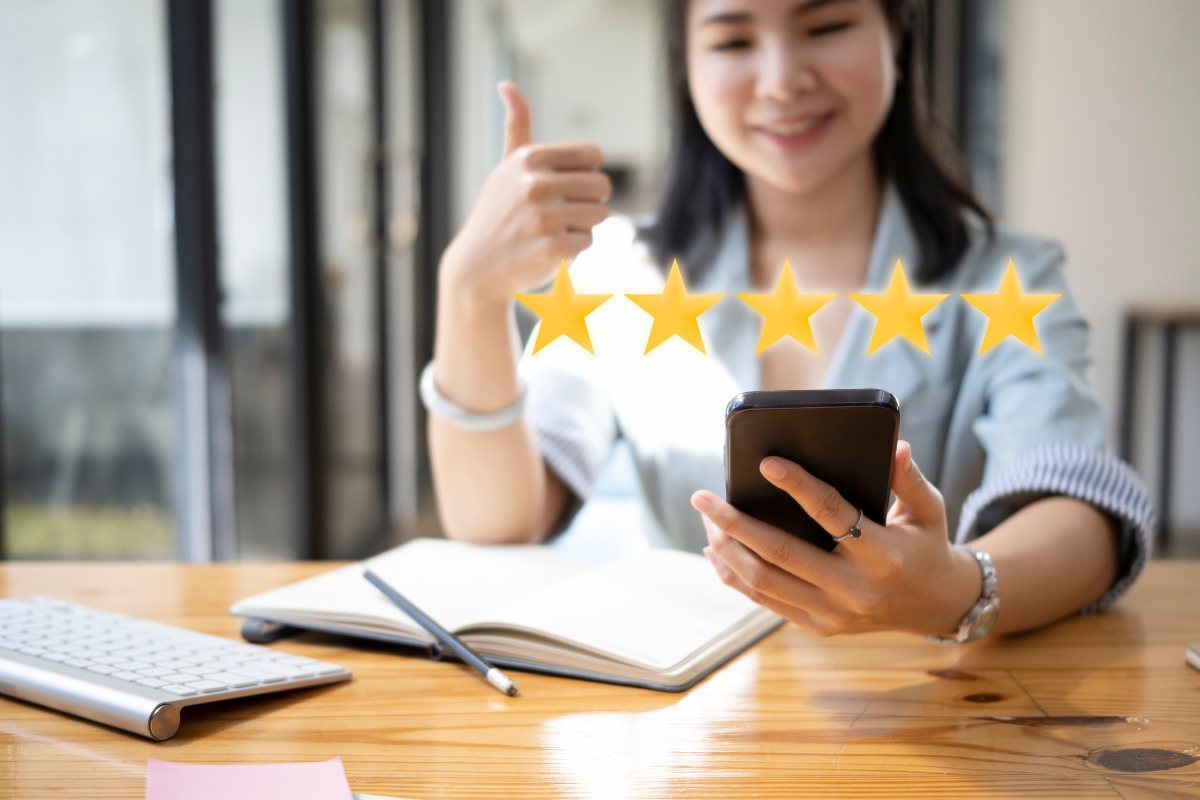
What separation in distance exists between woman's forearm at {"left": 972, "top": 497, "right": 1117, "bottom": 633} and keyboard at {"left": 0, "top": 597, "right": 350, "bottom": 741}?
0.52 m

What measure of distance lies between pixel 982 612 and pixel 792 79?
22.0 inches

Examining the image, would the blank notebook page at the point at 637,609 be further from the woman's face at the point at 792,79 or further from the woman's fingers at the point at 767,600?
the woman's face at the point at 792,79

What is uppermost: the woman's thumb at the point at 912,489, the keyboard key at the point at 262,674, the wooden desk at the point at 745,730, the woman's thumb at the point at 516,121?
the woman's thumb at the point at 516,121

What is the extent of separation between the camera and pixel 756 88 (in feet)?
3.30

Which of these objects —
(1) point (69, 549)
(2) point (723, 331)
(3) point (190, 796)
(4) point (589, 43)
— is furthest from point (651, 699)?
(4) point (589, 43)

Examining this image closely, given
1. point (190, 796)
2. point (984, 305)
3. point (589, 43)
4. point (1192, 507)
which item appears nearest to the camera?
point (190, 796)

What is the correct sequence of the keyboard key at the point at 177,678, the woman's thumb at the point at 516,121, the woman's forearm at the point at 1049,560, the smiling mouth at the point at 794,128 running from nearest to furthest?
the keyboard key at the point at 177,678, the woman's forearm at the point at 1049,560, the woman's thumb at the point at 516,121, the smiling mouth at the point at 794,128

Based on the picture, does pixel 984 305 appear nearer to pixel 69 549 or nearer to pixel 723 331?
pixel 723 331

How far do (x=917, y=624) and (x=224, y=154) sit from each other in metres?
1.85

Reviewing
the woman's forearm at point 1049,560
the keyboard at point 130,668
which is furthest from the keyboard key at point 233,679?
the woman's forearm at point 1049,560

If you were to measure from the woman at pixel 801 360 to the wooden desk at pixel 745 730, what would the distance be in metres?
0.05

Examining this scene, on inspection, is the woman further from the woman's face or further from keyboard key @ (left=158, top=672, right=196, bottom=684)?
keyboard key @ (left=158, top=672, right=196, bottom=684)

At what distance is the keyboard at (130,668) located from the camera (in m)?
0.60

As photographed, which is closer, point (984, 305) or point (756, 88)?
point (984, 305)
